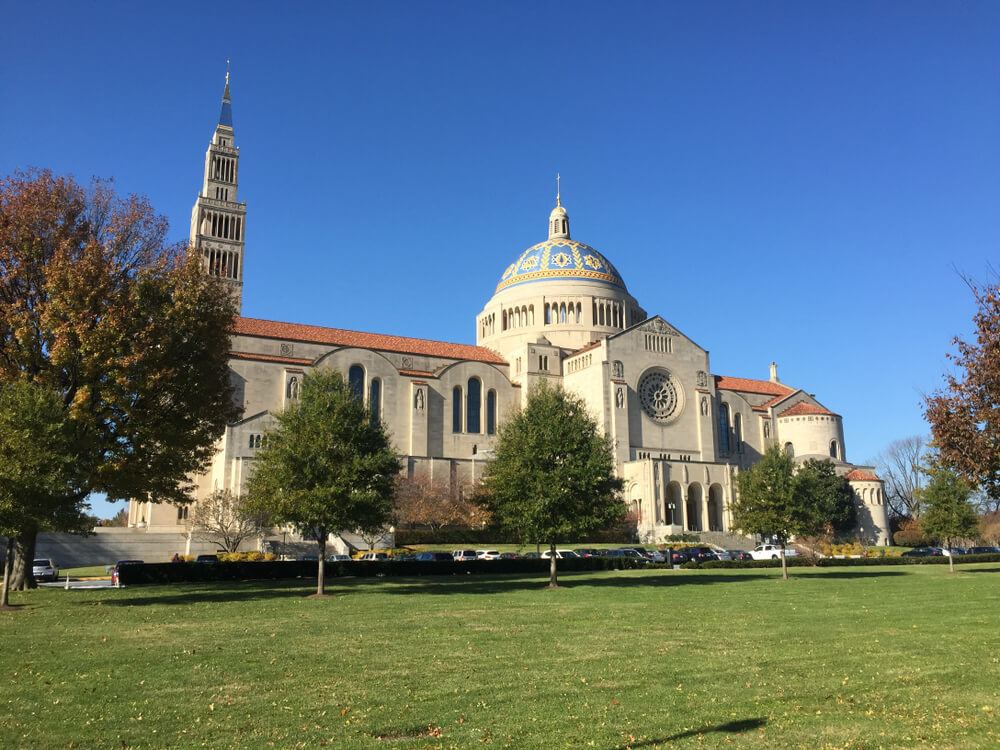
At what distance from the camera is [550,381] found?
261 ft

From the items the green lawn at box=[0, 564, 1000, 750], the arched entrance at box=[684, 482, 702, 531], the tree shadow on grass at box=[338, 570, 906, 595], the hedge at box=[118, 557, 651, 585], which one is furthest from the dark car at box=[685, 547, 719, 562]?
the green lawn at box=[0, 564, 1000, 750]

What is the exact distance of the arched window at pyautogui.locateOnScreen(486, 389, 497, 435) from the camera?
79.0 meters

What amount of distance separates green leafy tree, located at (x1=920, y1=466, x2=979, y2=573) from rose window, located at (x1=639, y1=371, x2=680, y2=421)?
122 feet

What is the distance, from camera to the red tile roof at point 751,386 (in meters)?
90.5

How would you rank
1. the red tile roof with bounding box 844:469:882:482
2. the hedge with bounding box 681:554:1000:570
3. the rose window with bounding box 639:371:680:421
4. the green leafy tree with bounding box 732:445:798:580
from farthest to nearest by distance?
the rose window with bounding box 639:371:680:421 → the red tile roof with bounding box 844:469:882:482 → the hedge with bounding box 681:554:1000:570 → the green leafy tree with bounding box 732:445:798:580

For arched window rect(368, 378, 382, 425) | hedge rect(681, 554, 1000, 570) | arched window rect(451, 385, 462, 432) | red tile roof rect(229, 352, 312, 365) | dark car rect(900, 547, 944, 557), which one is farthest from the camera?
arched window rect(451, 385, 462, 432)

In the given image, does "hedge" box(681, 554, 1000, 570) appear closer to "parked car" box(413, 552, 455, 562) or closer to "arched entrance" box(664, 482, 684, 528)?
"parked car" box(413, 552, 455, 562)

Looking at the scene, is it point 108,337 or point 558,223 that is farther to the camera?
point 558,223

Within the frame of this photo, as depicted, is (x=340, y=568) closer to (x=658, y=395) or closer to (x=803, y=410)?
(x=658, y=395)

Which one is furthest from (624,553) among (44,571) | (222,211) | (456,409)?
(222,211)

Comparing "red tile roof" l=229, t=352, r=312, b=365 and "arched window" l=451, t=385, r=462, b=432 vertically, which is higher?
"red tile roof" l=229, t=352, r=312, b=365

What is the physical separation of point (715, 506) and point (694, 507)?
230 centimetres

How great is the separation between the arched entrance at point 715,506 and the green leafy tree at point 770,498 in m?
38.7

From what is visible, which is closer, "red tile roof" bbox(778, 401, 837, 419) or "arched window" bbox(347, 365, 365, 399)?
"arched window" bbox(347, 365, 365, 399)
